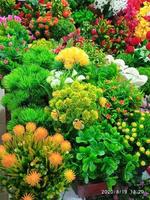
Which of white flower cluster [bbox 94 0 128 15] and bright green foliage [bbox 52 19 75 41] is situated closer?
bright green foliage [bbox 52 19 75 41]

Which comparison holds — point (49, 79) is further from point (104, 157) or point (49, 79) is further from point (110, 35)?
point (110, 35)

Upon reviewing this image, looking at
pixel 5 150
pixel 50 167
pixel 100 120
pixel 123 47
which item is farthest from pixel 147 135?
pixel 123 47

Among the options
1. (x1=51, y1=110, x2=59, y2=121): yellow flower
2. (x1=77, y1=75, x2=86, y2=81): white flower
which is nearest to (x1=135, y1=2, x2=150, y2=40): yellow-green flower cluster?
(x1=77, y1=75, x2=86, y2=81): white flower

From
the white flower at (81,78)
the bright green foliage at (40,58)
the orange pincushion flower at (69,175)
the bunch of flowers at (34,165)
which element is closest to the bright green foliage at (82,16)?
the bright green foliage at (40,58)

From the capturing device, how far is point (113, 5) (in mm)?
4898

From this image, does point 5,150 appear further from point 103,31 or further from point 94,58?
point 103,31

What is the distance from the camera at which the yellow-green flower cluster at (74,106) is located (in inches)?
105

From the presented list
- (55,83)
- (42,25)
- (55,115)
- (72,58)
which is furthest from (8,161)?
(42,25)

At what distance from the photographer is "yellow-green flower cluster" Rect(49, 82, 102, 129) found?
2.67m

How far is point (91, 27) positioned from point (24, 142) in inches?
99.2

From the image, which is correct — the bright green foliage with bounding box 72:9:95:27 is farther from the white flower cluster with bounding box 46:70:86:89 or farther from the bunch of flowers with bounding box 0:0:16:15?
the white flower cluster with bounding box 46:70:86:89

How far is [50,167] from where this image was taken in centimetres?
238

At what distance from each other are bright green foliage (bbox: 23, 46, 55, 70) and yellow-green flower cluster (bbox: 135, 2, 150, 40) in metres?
1.57

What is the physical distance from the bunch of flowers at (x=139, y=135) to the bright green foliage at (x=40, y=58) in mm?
817
